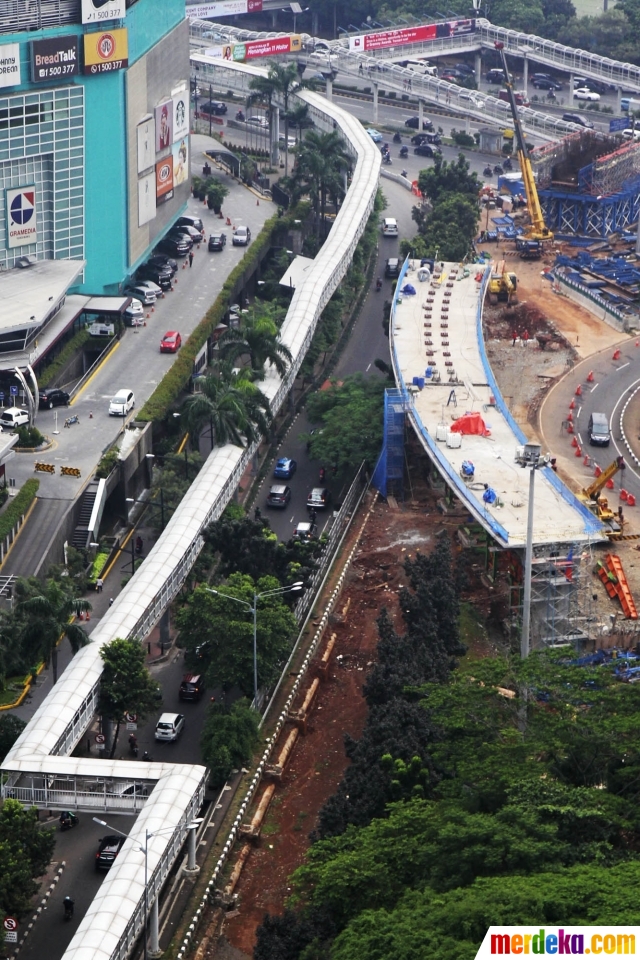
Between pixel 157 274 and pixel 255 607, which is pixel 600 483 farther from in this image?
pixel 157 274

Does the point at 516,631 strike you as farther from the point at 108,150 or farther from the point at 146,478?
the point at 108,150

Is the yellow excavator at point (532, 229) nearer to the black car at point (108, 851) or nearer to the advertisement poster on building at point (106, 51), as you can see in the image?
the advertisement poster on building at point (106, 51)

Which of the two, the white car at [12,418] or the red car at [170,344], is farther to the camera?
the red car at [170,344]

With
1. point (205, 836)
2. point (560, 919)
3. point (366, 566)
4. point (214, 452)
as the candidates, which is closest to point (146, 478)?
point (214, 452)

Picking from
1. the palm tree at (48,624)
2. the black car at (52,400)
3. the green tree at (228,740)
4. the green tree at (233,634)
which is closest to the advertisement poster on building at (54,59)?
the black car at (52,400)

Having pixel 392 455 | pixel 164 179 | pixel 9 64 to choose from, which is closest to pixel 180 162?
pixel 164 179
